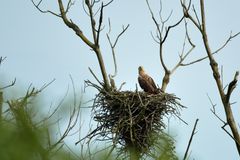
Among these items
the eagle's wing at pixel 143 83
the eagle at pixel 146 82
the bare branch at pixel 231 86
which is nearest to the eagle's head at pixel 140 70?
the eagle at pixel 146 82

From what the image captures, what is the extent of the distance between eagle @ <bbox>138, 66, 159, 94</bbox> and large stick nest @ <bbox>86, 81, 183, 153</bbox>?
601mm

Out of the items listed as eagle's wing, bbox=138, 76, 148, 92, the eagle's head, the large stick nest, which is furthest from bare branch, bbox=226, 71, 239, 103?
the eagle's head

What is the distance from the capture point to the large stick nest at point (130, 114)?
277 inches

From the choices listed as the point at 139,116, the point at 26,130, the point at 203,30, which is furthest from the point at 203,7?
the point at 26,130

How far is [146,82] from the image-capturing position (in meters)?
9.16

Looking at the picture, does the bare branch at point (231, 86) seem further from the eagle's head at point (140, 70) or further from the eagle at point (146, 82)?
the eagle's head at point (140, 70)

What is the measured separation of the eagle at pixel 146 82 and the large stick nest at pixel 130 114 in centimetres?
60

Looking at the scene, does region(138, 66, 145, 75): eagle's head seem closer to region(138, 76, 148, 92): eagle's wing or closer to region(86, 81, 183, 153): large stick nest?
region(138, 76, 148, 92): eagle's wing

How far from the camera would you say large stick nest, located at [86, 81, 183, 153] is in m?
7.04

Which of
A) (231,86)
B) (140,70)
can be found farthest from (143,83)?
(231,86)

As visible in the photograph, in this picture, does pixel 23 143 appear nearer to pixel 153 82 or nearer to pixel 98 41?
pixel 98 41

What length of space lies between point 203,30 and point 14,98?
3681 millimetres

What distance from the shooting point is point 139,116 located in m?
7.20

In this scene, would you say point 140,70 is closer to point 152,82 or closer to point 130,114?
point 152,82
